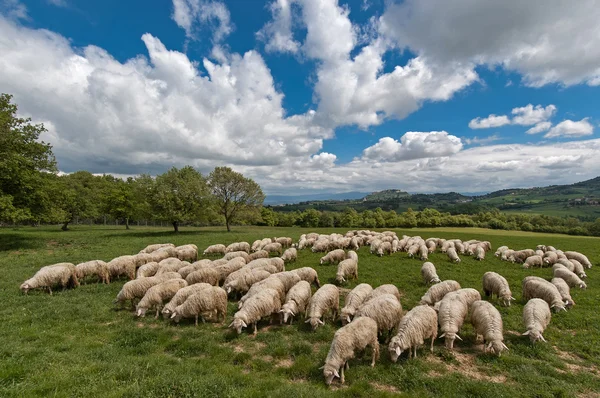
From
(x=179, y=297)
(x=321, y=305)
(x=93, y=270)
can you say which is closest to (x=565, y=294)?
(x=321, y=305)

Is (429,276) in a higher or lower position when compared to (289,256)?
lower

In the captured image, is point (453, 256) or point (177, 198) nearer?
point (453, 256)

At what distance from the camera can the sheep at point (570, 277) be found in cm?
1562

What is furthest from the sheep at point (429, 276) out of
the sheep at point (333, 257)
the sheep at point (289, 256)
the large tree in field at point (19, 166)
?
the large tree in field at point (19, 166)

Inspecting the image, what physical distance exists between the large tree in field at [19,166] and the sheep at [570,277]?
43.5m

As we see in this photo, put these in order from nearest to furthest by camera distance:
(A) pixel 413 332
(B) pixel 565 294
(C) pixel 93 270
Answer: (A) pixel 413 332, (B) pixel 565 294, (C) pixel 93 270

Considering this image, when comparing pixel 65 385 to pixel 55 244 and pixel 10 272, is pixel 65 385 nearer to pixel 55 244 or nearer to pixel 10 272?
pixel 10 272

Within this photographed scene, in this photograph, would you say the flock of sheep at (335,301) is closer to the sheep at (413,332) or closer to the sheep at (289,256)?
the sheep at (413,332)

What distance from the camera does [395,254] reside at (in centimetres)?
2520

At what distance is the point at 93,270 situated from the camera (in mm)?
15820

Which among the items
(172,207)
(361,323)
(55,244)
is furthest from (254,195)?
(361,323)

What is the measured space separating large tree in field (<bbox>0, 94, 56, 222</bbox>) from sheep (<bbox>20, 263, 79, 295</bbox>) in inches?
596

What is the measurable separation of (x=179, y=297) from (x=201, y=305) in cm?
159

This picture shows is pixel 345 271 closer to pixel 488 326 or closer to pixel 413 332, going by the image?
pixel 413 332
